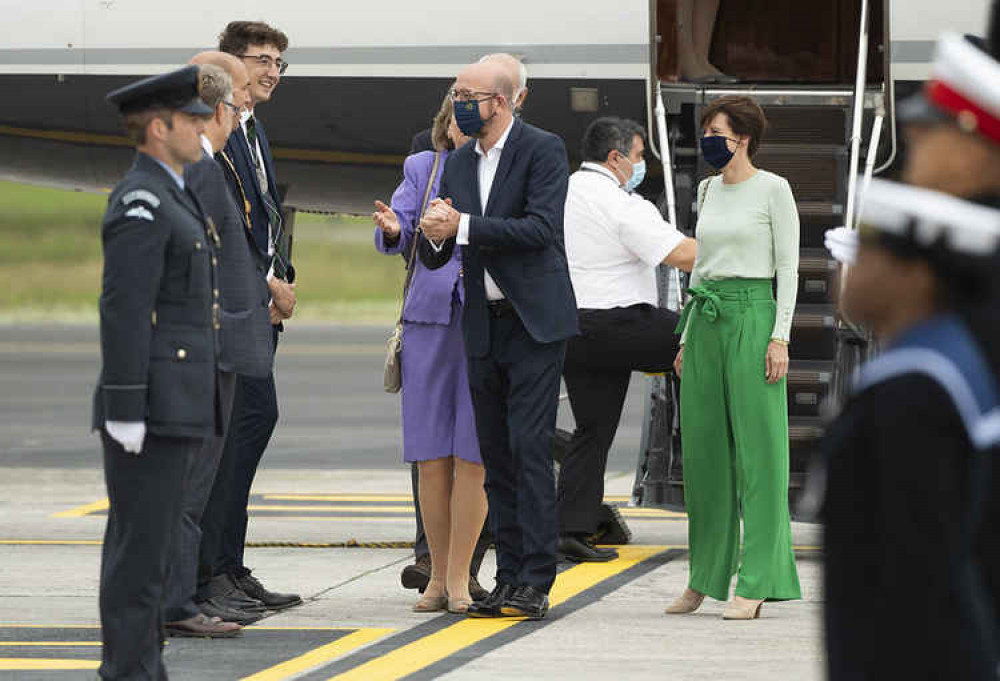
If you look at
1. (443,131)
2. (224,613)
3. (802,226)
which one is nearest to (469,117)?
(443,131)

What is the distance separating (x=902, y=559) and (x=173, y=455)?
294 cm

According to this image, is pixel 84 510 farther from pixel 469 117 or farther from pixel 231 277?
pixel 231 277

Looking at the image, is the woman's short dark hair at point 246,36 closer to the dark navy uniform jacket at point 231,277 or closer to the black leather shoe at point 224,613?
the dark navy uniform jacket at point 231,277

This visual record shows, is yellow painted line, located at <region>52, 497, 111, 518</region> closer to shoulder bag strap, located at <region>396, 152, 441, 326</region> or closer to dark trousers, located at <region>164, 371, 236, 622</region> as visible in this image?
shoulder bag strap, located at <region>396, 152, 441, 326</region>

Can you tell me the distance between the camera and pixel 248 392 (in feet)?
21.8

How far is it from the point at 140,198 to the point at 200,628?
184 cm

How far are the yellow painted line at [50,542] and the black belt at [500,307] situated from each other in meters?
2.92

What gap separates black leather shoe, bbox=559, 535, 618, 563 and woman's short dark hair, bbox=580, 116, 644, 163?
1.53 metres

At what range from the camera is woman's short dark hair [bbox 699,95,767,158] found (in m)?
6.50

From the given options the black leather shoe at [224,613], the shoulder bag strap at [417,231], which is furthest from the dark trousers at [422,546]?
the black leather shoe at [224,613]

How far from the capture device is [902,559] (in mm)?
2068

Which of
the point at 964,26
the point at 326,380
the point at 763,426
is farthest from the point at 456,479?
the point at 326,380

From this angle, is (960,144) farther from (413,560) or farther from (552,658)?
(413,560)

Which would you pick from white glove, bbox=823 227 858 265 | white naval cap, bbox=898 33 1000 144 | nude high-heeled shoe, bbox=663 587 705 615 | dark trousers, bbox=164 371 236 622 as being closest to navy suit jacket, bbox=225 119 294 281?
dark trousers, bbox=164 371 236 622
